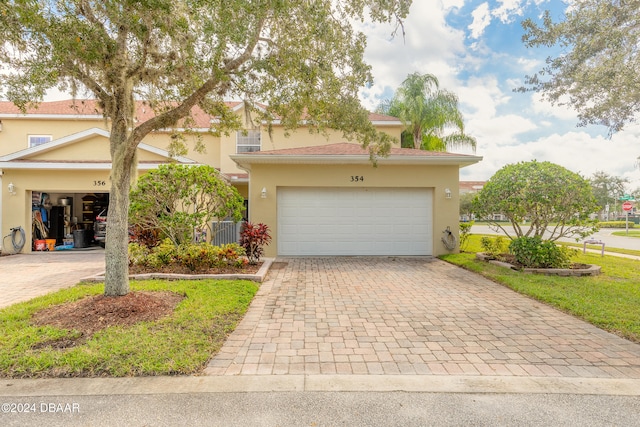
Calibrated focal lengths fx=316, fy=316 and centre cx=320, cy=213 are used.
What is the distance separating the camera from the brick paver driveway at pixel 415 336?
333 cm

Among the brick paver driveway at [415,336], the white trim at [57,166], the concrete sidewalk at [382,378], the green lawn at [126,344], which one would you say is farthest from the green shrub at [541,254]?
the white trim at [57,166]

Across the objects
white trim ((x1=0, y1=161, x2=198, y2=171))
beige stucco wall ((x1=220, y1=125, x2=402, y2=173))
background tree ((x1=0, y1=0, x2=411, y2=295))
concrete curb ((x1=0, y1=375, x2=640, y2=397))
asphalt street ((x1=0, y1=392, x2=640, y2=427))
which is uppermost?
beige stucco wall ((x1=220, y1=125, x2=402, y2=173))

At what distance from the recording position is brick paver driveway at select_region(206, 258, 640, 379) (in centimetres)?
333

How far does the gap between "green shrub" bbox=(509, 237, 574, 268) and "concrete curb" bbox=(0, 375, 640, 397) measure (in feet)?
17.7

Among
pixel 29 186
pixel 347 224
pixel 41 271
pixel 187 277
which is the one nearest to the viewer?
pixel 187 277

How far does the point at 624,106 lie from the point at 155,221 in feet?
38.6

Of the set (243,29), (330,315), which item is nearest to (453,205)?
(330,315)

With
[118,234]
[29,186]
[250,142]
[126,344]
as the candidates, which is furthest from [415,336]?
[29,186]

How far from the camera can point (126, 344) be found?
142 inches

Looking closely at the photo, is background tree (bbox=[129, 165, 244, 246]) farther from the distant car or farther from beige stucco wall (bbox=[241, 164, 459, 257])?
the distant car

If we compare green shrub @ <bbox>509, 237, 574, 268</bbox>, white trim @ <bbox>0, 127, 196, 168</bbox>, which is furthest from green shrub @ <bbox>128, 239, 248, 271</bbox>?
green shrub @ <bbox>509, 237, 574, 268</bbox>

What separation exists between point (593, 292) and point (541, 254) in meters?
1.94

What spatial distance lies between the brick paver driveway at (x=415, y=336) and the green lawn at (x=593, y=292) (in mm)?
239

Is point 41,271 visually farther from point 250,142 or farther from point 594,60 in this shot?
point 594,60
